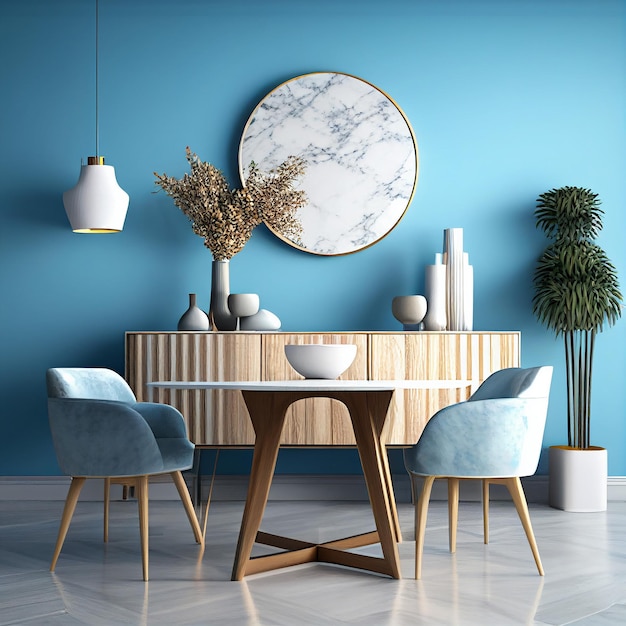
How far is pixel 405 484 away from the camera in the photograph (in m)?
4.32

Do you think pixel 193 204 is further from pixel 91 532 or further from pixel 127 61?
pixel 91 532

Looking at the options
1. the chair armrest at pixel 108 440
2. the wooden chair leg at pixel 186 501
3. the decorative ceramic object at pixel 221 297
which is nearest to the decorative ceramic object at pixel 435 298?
the decorative ceramic object at pixel 221 297

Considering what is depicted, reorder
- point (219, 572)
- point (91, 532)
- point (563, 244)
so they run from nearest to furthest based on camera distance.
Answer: point (219, 572) → point (91, 532) → point (563, 244)

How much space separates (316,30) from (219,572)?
2943 millimetres

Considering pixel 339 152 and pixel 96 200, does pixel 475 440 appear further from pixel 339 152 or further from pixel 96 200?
pixel 96 200

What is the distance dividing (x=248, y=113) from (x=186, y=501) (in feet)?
7.33

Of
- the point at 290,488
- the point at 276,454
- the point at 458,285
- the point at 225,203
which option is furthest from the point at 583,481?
the point at 225,203

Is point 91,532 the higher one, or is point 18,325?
point 18,325

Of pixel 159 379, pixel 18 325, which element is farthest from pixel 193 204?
pixel 18 325

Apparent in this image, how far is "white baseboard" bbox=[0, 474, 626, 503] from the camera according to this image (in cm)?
432

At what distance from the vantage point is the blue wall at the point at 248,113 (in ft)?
14.5

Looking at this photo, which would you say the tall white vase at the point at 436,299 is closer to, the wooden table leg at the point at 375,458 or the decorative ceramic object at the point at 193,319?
the decorative ceramic object at the point at 193,319

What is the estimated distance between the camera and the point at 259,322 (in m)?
4.11

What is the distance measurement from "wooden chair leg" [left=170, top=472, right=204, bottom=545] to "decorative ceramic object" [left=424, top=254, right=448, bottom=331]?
1.59 meters
